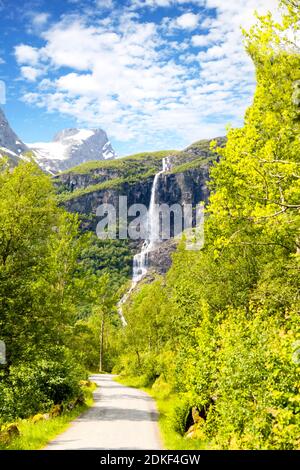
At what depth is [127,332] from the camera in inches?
2105

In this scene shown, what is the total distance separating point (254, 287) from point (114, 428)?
9769 mm

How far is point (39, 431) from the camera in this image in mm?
16750

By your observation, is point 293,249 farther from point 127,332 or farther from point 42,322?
point 127,332

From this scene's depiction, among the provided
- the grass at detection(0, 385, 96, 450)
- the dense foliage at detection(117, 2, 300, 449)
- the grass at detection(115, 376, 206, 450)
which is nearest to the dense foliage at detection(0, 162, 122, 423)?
the grass at detection(0, 385, 96, 450)

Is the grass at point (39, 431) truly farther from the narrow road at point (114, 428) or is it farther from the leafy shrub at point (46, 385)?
the leafy shrub at point (46, 385)

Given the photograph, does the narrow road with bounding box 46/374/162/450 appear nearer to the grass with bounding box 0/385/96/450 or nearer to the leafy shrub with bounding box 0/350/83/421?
the grass with bounding box 0/385/96/450

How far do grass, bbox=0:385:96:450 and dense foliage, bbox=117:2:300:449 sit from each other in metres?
5.43

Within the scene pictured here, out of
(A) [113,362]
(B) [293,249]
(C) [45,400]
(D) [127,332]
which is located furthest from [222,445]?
(A) [113,362]

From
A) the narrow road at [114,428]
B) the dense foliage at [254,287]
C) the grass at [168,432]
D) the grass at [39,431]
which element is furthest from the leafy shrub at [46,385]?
the dense foliage at [254,287]

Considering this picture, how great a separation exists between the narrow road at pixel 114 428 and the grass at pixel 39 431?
0.35 meters

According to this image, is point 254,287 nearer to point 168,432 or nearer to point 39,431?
point 168,432
